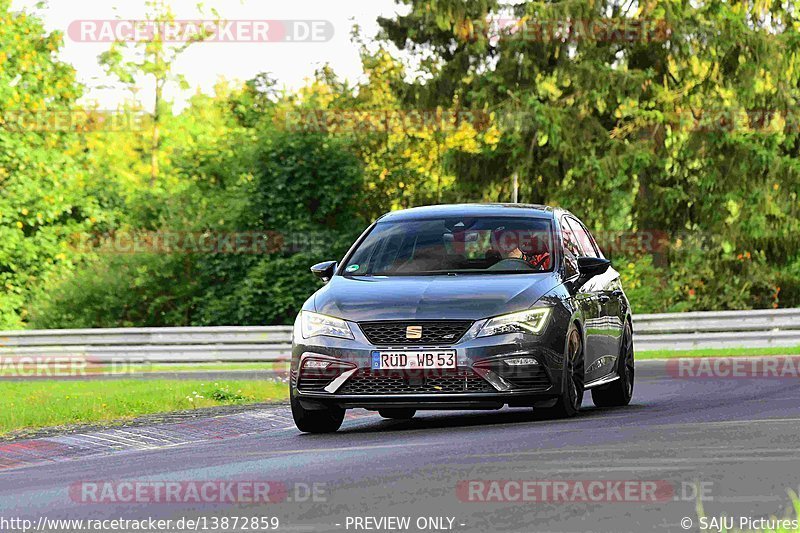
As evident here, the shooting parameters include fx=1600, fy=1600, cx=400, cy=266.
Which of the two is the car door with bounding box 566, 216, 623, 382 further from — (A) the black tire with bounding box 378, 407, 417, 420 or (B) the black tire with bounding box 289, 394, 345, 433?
(B) the black tire with bounding box 289, 394, 345, 433

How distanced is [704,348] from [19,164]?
22.7m

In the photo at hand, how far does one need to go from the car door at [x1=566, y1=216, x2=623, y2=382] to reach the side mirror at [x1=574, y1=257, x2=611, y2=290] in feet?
0.35

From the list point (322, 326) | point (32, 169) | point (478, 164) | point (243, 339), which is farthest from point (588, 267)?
point (32, 169)

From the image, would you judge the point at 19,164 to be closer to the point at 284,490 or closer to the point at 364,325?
the point at 364,325

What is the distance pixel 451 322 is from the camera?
12.1 meters

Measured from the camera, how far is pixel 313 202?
44.5 metres

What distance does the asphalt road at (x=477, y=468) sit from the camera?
7855 mm

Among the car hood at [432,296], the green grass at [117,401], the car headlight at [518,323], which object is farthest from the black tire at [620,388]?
the green grass at [117,401]

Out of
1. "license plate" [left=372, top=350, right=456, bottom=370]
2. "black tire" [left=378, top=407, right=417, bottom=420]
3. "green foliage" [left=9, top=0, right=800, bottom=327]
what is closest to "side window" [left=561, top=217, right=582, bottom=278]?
"license plate" [left=372, top=350, right=456, bottom=370]

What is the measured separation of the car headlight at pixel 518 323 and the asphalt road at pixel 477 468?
0.76 metres

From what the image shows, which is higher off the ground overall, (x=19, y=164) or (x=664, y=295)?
(x=19, y=164)

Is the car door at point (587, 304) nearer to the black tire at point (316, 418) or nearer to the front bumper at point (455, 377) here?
the front bumper at point (455, 377)

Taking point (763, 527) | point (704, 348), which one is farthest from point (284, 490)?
point (704, 348)

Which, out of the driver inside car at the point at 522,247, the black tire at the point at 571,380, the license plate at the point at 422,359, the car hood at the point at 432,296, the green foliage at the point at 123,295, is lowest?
the green foliage at the point at 123,295
